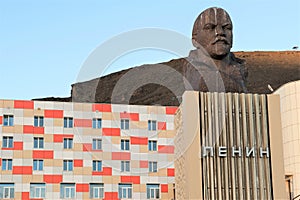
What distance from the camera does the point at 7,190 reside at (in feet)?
150

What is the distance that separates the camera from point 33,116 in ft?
154

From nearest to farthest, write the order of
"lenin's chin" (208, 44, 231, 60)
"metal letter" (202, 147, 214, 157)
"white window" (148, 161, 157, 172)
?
1. "metal letter" (202, 147, 214, 157)
2. "lenin's chin" (208, 44, 231, 60)
3. "white window" (148, 161, 157, 172)

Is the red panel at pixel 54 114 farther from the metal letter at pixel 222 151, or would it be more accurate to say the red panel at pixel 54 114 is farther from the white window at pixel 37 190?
the metal letter at pixel 222 151

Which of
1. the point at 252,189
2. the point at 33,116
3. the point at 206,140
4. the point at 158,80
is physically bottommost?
the point at 252,189

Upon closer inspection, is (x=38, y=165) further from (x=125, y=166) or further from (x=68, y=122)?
(x=125, y=166)

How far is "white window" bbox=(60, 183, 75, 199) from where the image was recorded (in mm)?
46375

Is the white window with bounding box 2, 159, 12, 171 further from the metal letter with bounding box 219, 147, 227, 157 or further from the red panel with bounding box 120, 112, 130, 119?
the metal letter with bounding box 219, 147, 227, 157

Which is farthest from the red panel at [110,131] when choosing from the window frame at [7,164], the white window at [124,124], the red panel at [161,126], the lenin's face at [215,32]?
the lenin's face at [215,32]

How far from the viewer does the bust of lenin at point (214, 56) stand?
77.0 ft

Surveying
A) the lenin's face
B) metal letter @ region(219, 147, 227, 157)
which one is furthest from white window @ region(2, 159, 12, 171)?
metal letter @ region(219, 147, 227, 157)

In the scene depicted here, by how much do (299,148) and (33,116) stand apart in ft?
75.7

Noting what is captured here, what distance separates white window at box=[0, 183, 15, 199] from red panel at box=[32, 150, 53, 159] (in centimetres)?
247

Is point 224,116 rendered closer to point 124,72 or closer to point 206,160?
point 206,160

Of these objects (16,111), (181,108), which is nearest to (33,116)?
(16,111)
